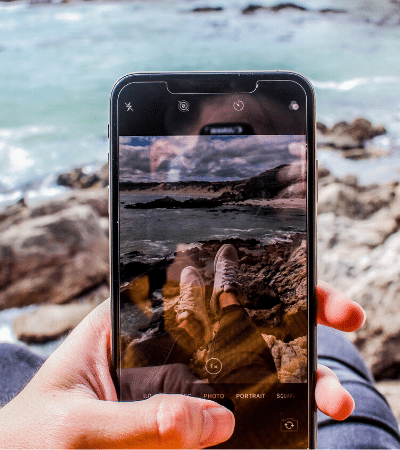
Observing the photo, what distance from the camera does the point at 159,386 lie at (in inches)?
13.1

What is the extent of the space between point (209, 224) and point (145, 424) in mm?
179

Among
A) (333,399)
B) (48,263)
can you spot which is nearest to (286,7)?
(48,263)

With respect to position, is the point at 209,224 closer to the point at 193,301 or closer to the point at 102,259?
the point at 193,301

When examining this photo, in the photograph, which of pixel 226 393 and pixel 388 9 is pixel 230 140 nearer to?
pixel 226 393

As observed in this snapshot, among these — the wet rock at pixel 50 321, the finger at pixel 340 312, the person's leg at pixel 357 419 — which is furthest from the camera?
the wet rock at pixel 50 321

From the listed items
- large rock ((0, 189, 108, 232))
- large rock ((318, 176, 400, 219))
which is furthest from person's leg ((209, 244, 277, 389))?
large rock ((0, 189, 108, 232))

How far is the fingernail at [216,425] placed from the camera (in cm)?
29

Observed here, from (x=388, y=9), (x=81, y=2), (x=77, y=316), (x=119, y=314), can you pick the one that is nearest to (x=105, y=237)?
(x=77, y=316)

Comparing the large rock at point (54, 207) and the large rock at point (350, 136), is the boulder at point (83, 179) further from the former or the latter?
the large rock at point (350, 136)

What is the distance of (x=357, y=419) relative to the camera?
0.51 m

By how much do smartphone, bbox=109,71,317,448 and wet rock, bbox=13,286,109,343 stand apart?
2.55ft

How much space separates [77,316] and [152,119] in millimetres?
876

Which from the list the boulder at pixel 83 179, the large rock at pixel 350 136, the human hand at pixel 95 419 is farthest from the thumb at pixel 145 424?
the large rock at pixel 350 136

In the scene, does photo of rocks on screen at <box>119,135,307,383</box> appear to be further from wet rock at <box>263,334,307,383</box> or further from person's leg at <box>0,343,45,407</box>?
person's leg at <box>0,343,45,407</box>
